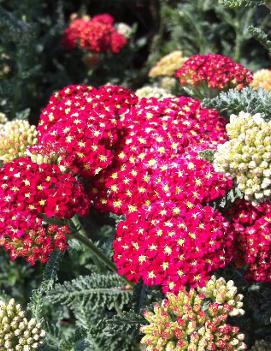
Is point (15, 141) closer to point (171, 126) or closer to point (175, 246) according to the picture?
point (171, 126)

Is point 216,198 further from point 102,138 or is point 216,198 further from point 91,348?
point 91,348

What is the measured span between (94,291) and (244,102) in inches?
53.4

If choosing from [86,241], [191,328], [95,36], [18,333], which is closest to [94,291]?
[86,241]

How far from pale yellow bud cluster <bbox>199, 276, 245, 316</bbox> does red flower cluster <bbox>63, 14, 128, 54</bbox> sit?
335 centimetres

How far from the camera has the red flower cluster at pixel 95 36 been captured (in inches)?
214

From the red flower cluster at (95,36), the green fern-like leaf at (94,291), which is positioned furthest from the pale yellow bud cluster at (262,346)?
the red flower cluster at (95,36)

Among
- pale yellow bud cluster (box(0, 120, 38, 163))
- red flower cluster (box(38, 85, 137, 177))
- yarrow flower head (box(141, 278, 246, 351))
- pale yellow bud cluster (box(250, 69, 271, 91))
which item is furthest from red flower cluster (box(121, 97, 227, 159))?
yarrow flower head (box(141, 278, 246, 351))

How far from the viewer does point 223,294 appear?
263cm

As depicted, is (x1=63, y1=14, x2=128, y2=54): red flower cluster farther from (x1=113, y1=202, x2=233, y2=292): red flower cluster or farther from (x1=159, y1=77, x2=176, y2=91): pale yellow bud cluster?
(x1=113, y1=202, x2=233, y2=292): red flower cluster

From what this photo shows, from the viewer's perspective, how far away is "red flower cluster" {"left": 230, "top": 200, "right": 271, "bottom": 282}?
2.88 m

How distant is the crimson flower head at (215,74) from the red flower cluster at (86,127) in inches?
22.0

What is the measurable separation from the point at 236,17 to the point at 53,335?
3.42m

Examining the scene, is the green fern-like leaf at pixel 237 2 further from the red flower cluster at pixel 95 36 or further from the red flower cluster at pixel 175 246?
the red flower cluster at pixel 95 36

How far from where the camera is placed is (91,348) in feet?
10.9
